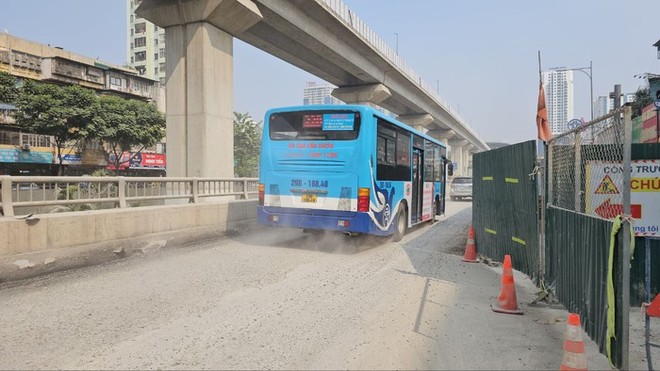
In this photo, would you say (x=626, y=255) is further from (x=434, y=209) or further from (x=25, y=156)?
(x=25, y=156)

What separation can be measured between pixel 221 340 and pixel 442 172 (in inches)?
564

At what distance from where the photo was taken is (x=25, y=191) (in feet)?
24.2

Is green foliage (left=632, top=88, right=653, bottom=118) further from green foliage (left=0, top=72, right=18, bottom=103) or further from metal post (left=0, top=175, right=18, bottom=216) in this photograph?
green foliage (left=0, top=72, right=18, bottom=103)

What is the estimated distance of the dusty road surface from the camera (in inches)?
158

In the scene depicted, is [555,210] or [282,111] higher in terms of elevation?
[282,111]

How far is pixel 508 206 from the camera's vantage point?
26.0 feet

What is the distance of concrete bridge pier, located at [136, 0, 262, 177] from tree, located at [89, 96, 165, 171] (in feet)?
89.1

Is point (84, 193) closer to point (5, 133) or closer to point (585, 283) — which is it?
point (585, 283)

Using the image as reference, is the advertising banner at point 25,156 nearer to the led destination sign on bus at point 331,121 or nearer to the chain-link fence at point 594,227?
the led destination sign on bus at point 331,121

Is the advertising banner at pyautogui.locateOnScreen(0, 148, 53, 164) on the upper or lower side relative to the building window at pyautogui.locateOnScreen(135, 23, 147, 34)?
lower

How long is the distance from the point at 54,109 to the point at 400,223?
127 feet

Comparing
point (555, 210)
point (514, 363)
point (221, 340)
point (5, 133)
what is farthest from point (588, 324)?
point (5, 133)

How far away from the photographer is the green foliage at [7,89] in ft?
121

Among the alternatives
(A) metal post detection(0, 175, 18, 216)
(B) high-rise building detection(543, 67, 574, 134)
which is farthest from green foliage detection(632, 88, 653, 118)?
(A) metal post detection(0, 175, 18, 216)
